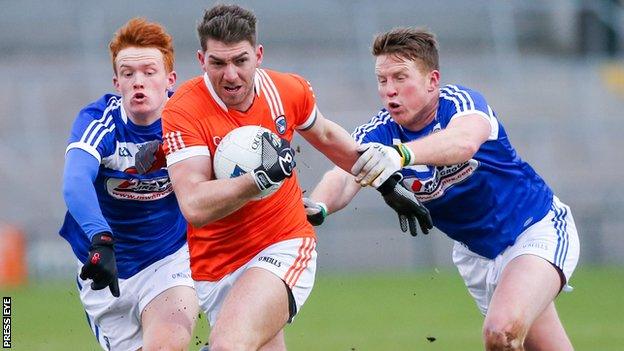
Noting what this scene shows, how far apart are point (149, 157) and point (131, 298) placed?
1.06 metres

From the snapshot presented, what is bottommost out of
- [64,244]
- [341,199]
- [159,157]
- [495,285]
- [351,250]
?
[351,250]

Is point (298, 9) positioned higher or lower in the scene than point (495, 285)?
lower

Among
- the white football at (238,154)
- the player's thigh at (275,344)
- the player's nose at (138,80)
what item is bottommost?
the player's thigh at (275,344)

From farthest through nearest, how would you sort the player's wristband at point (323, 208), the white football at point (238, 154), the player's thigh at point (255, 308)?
the player's wristband at point (323, 208) → the white football at point (238, 154) → the player's thigh at point (255, 308)

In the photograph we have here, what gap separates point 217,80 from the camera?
21.9 feet

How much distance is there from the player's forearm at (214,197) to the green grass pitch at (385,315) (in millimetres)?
4831

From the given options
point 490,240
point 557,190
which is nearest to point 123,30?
point 490,240

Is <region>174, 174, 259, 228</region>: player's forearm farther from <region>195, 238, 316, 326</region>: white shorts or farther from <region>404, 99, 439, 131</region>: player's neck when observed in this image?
<region>404, 99, 439, 131</region>: player's neck

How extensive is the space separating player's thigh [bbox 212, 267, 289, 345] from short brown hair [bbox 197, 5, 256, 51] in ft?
4.24

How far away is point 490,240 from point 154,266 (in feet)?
7.25

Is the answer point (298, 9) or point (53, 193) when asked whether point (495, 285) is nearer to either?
point (53, 193)

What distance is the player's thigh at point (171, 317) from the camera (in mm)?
7355

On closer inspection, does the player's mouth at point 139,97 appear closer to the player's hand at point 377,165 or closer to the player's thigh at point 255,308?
the player's thigh at point 255,308

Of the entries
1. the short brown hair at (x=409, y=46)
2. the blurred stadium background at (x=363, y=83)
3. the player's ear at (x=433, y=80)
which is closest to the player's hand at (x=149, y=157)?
the short brown hair at (x=409, y=46)
